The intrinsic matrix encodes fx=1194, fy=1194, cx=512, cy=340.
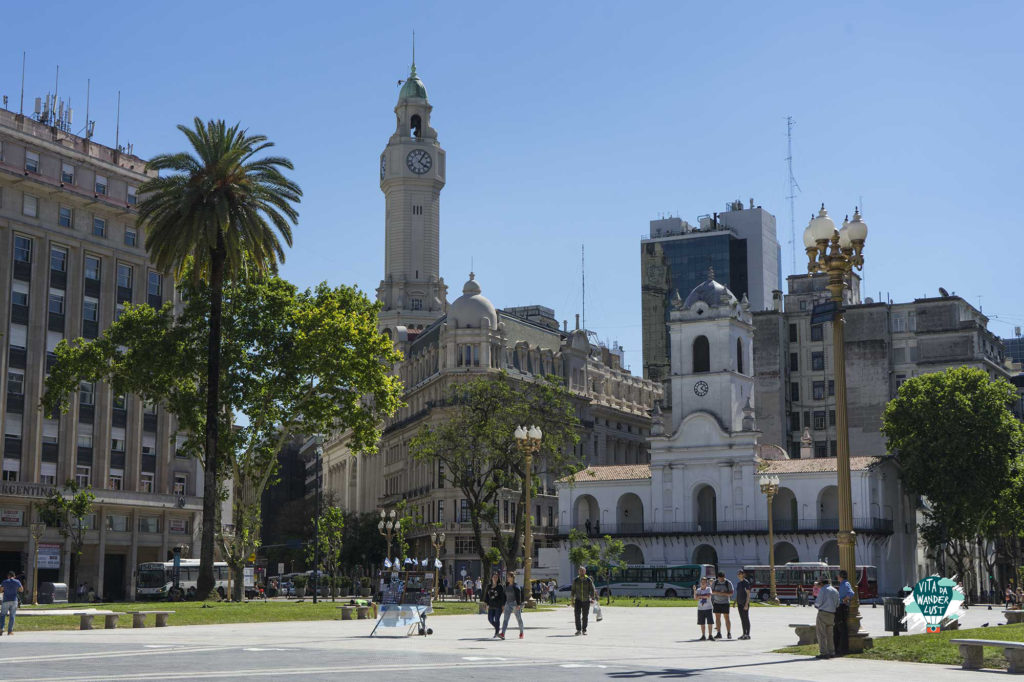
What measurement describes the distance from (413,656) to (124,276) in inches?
2449

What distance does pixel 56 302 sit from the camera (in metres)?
74.9

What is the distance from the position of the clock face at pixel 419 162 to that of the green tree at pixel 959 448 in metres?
64.5

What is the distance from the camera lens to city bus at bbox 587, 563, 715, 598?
7450cm

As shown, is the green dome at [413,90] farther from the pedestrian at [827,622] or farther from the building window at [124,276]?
the pedestrian at [827,622]

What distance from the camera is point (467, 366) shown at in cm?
9725

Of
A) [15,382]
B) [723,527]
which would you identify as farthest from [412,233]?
[15,382]

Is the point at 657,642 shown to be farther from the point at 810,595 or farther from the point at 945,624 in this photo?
the point at 810,595

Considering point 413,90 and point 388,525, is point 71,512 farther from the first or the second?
point 413,90

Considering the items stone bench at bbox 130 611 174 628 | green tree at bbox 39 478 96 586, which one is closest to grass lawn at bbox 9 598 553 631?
stone bench at bbox 130 611 174 628

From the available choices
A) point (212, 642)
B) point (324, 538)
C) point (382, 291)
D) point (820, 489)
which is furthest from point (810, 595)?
point (382, 291)

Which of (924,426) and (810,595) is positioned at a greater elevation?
(924,426)

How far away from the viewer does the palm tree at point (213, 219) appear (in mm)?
45281

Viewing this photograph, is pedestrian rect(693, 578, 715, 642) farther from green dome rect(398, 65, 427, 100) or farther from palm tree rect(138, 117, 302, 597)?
green dome rect(398, 65, 427, 100)

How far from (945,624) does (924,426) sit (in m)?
53.5
